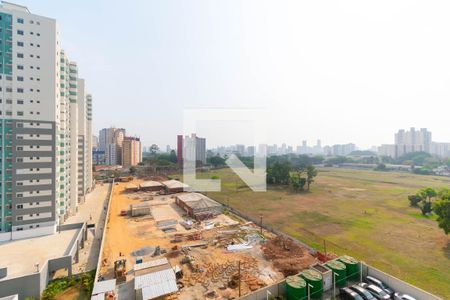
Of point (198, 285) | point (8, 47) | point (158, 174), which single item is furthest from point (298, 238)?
point (158, 174)

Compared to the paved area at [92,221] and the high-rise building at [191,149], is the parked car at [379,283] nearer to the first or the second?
the paved area at [92,221]

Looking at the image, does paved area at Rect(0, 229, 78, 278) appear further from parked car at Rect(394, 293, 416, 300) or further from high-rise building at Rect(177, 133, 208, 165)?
high-rise building at Rect(177, 133, 208, 165)

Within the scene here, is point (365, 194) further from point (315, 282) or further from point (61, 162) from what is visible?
point (61, 162)

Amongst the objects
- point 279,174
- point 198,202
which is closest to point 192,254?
point 198,202

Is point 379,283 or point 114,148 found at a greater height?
point 114,148

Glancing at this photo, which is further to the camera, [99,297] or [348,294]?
[348,294]

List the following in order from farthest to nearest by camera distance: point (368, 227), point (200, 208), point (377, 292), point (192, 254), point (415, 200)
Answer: point (415, 200), point (200, 208), point (368, 227), point (192, 254), point (377, 292)

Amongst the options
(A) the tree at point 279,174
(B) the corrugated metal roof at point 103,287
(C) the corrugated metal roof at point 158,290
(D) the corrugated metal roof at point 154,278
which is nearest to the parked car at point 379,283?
(C) the corrugated metal roof at point 158,290

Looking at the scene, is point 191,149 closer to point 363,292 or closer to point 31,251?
point 31,251

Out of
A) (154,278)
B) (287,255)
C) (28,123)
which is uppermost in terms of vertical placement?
(28,123)
